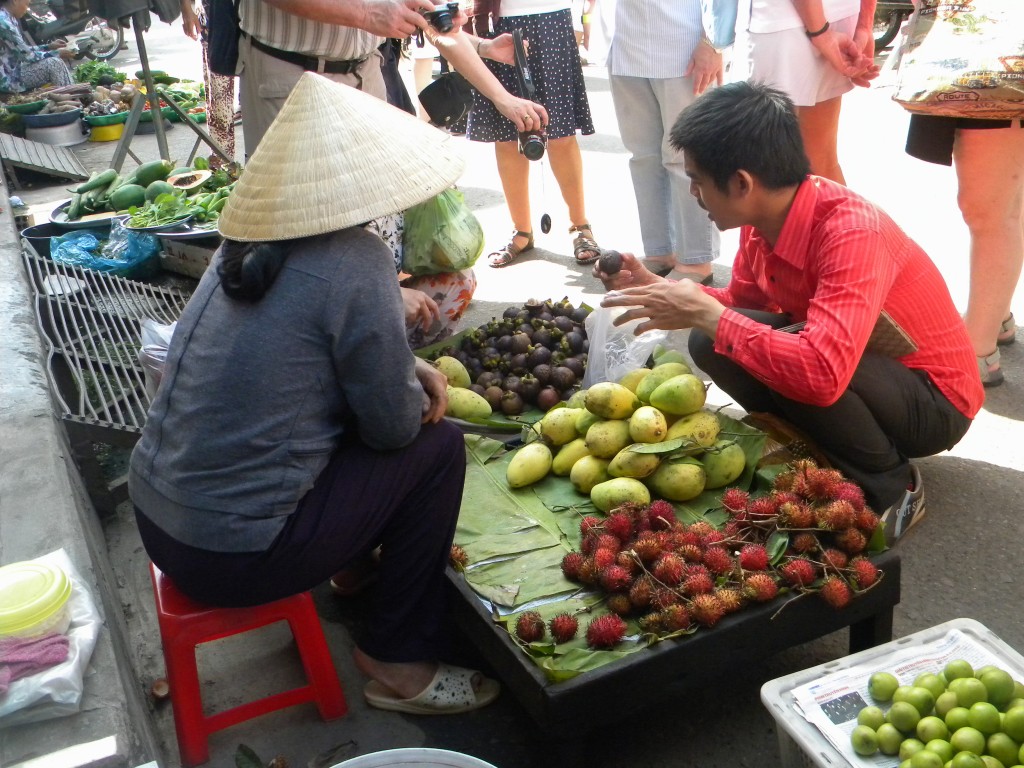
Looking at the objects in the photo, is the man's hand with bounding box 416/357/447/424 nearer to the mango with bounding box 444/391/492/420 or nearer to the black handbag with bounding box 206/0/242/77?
the mango with bounding box 444/391/492/420

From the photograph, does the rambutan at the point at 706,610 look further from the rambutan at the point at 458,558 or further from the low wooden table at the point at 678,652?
the rambutan at the point at 458,558

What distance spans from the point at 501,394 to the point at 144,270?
2199 millimetres

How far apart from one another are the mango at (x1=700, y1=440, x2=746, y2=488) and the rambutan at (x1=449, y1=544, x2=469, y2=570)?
69 centimetres

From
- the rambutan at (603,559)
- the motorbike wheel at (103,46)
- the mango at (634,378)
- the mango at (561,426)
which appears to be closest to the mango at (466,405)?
the mango at (561,426)

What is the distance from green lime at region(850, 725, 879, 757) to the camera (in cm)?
166

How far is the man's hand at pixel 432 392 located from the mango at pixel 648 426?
1.95 ft

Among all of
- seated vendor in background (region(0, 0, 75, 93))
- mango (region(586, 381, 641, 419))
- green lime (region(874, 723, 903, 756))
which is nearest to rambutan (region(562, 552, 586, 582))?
mango (region(586, 381, 641, 419))

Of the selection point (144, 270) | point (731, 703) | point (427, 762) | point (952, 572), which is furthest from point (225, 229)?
point (144, 270)

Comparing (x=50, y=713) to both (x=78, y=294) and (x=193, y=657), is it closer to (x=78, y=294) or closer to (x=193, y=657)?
(x=193, y=657)

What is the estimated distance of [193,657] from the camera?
2123 millimetres

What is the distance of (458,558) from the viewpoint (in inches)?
93.4

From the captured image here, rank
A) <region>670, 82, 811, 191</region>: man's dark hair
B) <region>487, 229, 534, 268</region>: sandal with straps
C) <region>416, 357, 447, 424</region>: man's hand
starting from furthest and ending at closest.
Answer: <region>487, 229, 534, 268</region>: sandal with straps → <region>670, 82, 811, 191</region>: man's dark hair → <region>416, 357, 447, 424</region>: man's hand

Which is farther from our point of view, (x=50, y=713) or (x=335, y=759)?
(x=335, y=759)

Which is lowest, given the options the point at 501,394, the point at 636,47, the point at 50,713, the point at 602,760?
the point at 602,760
